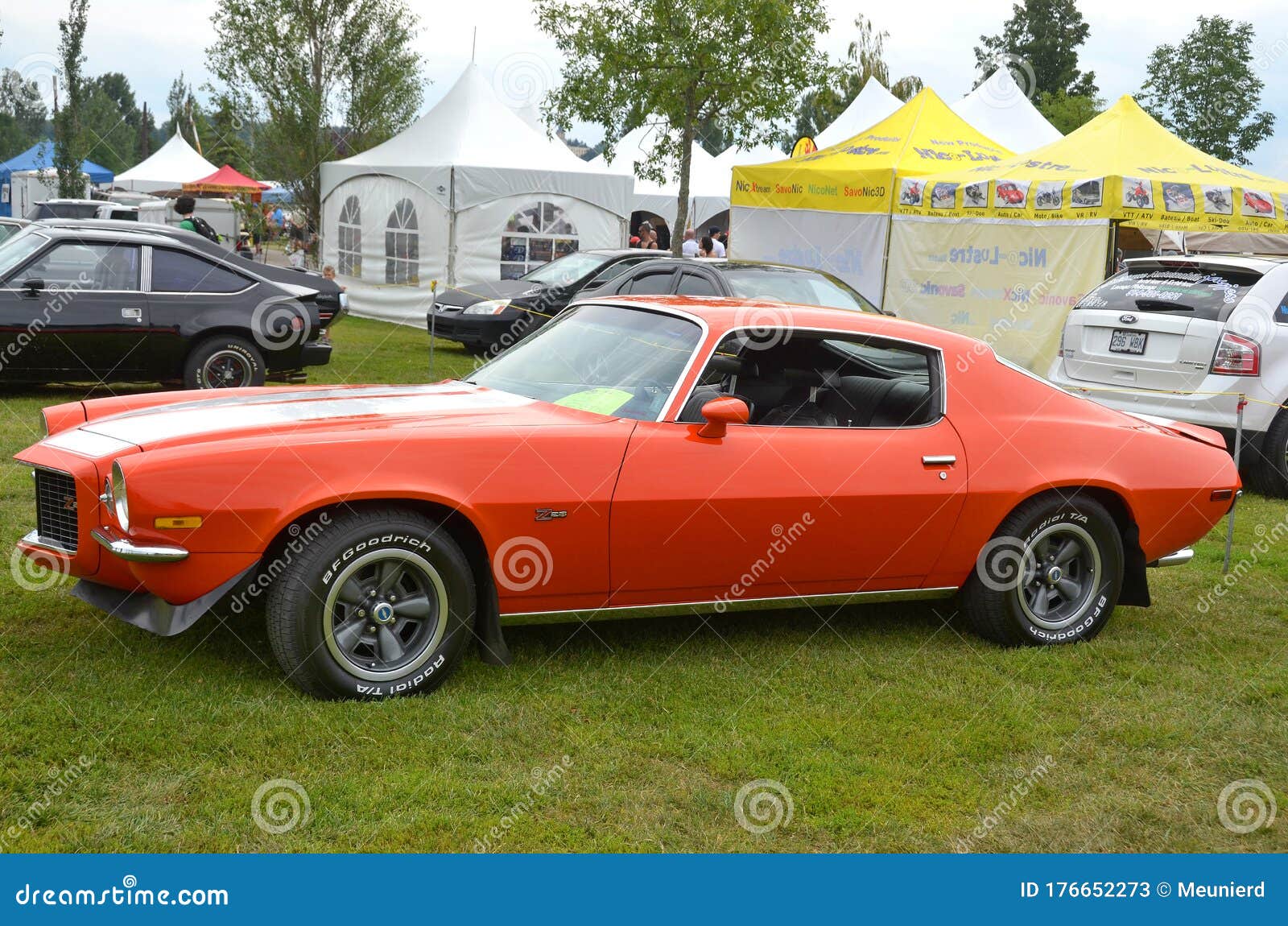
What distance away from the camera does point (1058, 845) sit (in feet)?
11.7

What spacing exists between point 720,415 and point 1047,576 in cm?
179

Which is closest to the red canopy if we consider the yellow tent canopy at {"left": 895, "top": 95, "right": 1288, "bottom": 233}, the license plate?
the yellow tent canopy at {"left": 895, "top": 95, "right": 1288, "bottom": 233}

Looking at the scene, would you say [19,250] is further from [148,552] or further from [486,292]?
[148,552]

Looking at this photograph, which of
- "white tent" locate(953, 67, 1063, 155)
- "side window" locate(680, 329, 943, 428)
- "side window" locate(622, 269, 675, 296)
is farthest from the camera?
"white tent" locate(953, 67, 1063, 155)

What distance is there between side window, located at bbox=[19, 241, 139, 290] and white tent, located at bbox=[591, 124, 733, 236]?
47.0ft

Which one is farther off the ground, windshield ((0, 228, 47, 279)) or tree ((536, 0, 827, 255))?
tree ((536, 0, 827, 255))

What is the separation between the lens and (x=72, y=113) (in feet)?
76.3

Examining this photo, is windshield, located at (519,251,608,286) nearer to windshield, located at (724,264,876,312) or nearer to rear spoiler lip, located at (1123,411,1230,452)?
windshield, located at (724,264,876,312)

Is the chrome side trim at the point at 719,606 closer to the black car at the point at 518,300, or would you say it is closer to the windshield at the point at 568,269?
the black car at the point at 518,300

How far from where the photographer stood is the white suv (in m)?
8.77

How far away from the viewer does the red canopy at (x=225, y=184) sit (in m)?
38.6

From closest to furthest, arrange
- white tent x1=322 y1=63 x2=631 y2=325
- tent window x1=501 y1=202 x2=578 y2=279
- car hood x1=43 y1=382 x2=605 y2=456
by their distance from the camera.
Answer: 1. car hood x1=43 y1=382 x2=605 y2=456
2. white tent x1=322 y1=63 x2=631 y2=325
3. tent window x1=501 y1=202 x2=578 y2=279

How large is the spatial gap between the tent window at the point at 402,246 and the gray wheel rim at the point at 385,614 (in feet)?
52.6

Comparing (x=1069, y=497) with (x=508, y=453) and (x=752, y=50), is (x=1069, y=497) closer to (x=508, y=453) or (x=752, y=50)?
(x=508, y=453)
